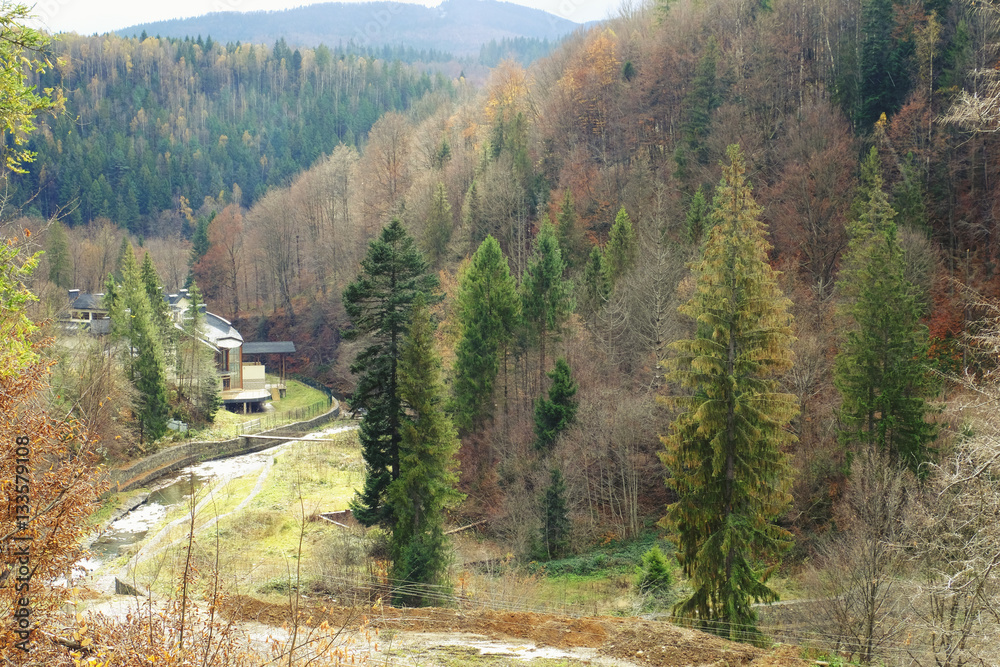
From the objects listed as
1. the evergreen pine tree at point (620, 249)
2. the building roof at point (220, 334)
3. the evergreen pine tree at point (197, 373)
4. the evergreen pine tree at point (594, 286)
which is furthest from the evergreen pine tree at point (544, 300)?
the building roof at point (220, 334)

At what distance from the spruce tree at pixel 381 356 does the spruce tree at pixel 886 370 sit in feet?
47.7

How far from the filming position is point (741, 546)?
49.6 feet

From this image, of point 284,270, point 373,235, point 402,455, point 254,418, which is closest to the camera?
point 402,455

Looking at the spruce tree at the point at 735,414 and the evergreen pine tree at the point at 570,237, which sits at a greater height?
the evergreen pine tree at the point at 570,237

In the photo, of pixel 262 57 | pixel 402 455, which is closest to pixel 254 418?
pixel 402 455

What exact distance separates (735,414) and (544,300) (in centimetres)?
1889

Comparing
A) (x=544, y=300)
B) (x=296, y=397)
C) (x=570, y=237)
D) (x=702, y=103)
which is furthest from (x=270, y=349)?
(x=702, y=103)

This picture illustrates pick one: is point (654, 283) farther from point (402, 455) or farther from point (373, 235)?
point (373, 235)

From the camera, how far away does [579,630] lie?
12.8 metres

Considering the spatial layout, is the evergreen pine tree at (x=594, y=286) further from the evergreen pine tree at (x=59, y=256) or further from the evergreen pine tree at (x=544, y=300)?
the evergreen pine tree at (x=59, y=256)

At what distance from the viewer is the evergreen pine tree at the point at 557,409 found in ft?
95.7

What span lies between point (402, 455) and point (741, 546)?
968cm

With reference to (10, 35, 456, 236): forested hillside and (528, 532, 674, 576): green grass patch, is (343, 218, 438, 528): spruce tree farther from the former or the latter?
(10, 35, 456, 236): forested hillside

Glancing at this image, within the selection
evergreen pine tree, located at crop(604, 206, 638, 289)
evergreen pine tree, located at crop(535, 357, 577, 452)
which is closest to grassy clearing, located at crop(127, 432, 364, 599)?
evergreen pine tree, located at crop(535, 357, 577, 452)
